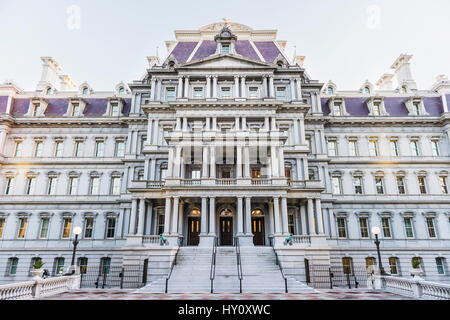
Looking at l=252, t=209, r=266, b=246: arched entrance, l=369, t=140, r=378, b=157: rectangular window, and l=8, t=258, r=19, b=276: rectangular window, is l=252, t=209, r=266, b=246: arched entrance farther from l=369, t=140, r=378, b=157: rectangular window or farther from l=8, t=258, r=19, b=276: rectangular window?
l=8, t=258, r=19, b=276: rectangular window

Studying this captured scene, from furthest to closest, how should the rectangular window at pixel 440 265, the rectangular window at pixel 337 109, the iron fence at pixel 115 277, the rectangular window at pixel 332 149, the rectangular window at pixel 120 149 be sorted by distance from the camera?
the rectangular window at pixel 337 109, the rectangular window at pixel 120 149, the rectangular window at pixel 332 149, the rectangular window at pixel 440 265, the iron fence at pixel 115 277

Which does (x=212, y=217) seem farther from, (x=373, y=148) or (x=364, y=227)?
(x=373, y=148)

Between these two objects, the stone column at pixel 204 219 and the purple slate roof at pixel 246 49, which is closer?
the stone column at pixel 204 219

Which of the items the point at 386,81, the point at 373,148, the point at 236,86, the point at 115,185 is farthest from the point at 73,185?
the point at 386,81

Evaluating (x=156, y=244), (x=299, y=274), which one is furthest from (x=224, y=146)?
(x=299, y=274)

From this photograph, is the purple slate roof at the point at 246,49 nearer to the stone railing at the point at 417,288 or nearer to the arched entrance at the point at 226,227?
the arched entrance at the point at 226,227

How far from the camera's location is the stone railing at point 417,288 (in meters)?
11.1

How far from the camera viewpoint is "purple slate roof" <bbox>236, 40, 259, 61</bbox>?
101 feet

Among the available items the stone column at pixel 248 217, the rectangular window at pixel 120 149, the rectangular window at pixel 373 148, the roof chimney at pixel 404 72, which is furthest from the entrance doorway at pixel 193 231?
the roof chimney at pixel 404 72

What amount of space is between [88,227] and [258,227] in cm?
1733

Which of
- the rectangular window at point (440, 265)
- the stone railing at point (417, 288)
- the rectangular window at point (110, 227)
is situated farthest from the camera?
the rectangular window at point (110, 227)

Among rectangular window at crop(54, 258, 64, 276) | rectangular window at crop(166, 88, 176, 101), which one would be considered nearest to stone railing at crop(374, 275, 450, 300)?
rectangular window at crop(166, 88, 176, 101)

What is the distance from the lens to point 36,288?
12484 mm

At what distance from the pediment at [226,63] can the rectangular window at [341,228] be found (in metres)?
17.2
